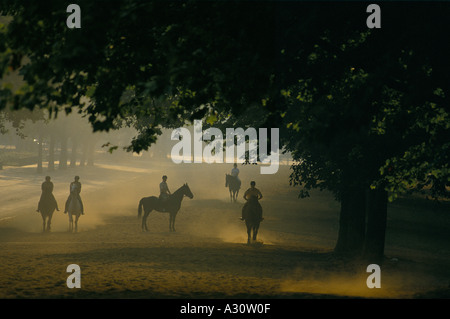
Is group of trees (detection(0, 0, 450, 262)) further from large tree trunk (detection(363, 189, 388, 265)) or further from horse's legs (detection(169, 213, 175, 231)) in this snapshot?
horse's legs (detection(169, 213, 175, 231))

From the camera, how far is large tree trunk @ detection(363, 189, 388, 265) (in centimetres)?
1412

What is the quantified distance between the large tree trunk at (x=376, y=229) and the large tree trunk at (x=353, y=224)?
4.63 feet

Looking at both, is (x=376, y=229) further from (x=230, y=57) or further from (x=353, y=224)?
(x=230, y=57)

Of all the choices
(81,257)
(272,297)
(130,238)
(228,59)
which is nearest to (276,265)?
(272,297)

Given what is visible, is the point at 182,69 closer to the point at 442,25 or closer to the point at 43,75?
the point at 43,75

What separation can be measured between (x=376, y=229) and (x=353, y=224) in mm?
2023

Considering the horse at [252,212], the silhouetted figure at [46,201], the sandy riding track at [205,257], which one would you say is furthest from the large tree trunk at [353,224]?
the silhouetted figure at [46,201]

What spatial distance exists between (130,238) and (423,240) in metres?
12.2

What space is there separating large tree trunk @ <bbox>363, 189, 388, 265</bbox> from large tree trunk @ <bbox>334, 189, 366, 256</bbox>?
1.41m

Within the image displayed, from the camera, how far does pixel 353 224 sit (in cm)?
1625

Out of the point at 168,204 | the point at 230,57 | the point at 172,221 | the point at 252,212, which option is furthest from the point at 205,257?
the point at 230,57

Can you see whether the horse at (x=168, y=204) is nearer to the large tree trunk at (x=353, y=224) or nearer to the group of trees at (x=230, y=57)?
the large tree trunk at (x=353, y=224)

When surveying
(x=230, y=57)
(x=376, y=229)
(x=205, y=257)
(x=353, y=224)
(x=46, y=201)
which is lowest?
(x=205, y=257)
